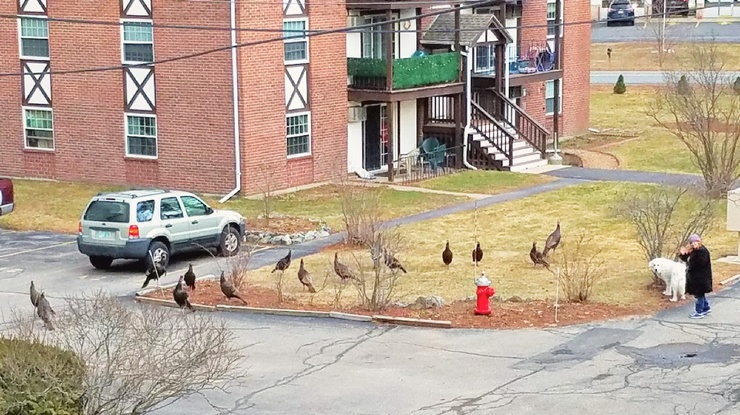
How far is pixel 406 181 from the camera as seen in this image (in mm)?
35125

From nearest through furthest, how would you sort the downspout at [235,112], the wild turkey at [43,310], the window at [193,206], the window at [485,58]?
1. the wild turkey at [43,310]
2. the window at [193,206]
3. the downspout at [235,112]
4. the window at [485,58]

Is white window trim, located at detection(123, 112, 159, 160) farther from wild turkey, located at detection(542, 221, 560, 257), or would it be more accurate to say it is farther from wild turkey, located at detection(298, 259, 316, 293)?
wild turkey, located at detection(542, 221, 560, 257)

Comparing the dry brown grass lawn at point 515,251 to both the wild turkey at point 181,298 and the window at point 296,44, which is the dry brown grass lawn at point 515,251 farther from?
the window at point 296,44

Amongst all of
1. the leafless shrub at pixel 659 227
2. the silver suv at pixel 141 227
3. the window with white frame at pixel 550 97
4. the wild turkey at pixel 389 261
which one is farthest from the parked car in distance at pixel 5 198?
the window with white frame at pixel 550 97

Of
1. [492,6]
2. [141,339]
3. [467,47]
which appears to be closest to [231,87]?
[467,47]

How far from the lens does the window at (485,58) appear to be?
40.9m

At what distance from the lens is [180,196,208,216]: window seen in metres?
24.7

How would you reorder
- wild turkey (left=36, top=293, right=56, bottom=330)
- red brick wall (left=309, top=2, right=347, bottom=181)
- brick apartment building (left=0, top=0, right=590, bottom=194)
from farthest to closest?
red brick wall (left=309, top=2, right=347, bottom=181), brick apartment building (left=0, top=0, right=590, bottom=194), wild turkey (left=36, top=293, right=56, bottom=330)

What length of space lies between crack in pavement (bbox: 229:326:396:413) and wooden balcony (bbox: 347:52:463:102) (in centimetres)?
1634

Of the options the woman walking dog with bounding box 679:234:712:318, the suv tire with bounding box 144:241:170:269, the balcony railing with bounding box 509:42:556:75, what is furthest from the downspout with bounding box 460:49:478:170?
the woman walking dog with bounding box 679:234:712:318

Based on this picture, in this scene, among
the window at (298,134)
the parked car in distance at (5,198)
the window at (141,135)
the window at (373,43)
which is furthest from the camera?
the window at (373,43)

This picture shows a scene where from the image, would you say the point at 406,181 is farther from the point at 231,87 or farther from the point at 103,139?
the point at 103,139

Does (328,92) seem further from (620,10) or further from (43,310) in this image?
(620,10)

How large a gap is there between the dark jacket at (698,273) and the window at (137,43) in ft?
57.6
